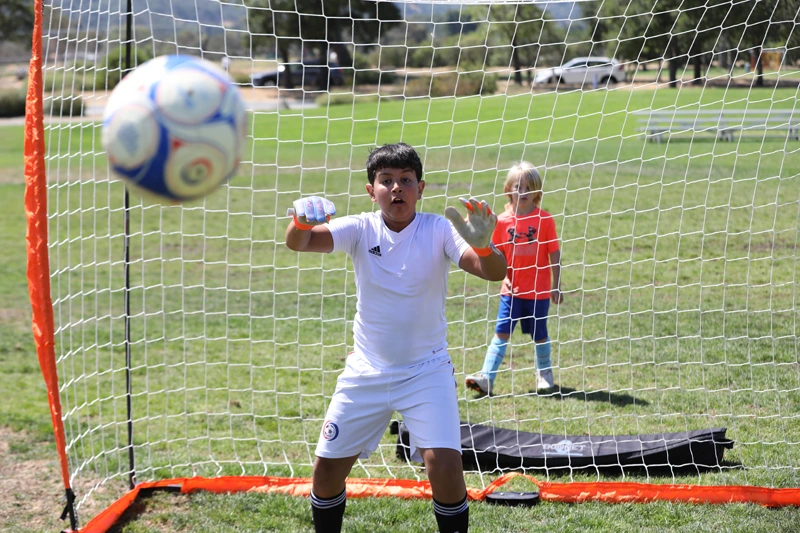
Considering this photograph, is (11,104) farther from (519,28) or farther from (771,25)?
(771,25)

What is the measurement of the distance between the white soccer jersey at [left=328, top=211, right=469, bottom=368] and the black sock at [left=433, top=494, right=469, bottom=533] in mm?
644

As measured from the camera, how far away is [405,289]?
12.9ft

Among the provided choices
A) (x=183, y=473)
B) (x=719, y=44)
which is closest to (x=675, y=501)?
(x=183, y=473)

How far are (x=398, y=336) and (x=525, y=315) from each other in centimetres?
294

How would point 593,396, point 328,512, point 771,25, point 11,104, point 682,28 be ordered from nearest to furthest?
point 328,512 → point 771,25 → point 593,396 → point 682,28 → point 11,104

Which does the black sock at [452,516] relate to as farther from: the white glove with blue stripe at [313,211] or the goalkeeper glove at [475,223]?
the white glove with blue stripe at [313,211]

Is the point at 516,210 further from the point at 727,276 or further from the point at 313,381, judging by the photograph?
the point at 727,276

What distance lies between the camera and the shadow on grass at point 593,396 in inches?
249

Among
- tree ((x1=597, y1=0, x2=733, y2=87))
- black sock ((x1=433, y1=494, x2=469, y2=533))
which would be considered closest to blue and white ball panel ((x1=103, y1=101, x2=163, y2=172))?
black sock ((x1=433, y1=494, x2=469, y2=533))

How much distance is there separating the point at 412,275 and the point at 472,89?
66.3 feet

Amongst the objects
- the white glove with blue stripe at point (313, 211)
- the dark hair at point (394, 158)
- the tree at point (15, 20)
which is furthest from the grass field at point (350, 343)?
the tree at point (15, 20)

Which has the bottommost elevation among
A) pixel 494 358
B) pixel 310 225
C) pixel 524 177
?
pixel 494 358

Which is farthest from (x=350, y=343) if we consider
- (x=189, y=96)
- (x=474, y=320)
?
(x=189, y=96)

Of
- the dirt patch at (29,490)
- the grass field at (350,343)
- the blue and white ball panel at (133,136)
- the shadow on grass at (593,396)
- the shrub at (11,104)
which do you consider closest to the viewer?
the blue and white ball panel at (133,136)
